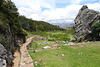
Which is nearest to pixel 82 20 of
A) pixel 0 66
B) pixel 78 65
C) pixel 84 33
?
pixel 84 33

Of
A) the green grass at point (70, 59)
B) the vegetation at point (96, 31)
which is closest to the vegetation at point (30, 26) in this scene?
the green grass at point (70, 59)

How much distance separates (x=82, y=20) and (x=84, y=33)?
7.59 metres

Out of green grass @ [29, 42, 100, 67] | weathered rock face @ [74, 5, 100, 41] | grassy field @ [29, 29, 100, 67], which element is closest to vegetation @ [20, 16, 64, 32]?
weathered rock face @ [74, 5, 100, 41]

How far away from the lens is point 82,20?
107 ft

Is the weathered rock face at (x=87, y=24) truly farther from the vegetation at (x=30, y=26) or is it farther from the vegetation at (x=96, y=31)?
the vegetation at (x=30, y=26)

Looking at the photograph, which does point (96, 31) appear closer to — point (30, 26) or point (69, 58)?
point (69, 58)

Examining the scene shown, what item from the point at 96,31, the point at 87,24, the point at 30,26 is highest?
the point at 30,26

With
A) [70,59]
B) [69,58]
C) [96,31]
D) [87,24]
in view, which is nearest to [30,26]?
[87,24]

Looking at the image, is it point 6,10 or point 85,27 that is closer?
point 6,10

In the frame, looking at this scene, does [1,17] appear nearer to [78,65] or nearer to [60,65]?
[60,65]

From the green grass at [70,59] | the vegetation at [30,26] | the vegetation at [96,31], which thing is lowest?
the green grass at [70,59]

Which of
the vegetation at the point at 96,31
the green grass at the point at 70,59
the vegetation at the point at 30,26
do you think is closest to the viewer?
the green grass at the point at 70,59

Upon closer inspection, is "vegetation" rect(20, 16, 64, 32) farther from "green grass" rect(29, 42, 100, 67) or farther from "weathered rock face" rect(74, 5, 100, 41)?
"green grass" rect(29, 42, 100, 67)

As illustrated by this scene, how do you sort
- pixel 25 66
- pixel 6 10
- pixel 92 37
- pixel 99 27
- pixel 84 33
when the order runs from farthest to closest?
pixel 84 33, pixel 92 37, pixel 99 27, pixel 6 10, pixel 25 66
